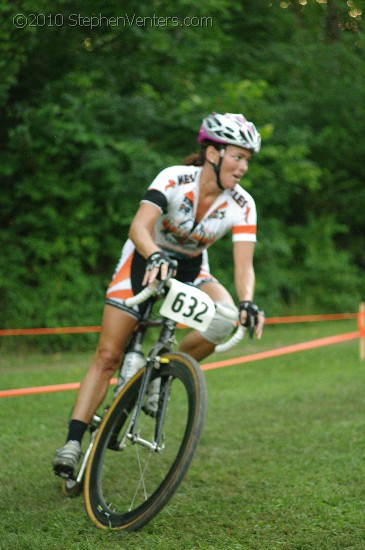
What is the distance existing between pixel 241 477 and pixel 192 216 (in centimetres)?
158

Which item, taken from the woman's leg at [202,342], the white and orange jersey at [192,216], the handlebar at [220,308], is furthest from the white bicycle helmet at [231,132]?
the handlebar at [220,308]

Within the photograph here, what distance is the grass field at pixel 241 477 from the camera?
3.71 meters

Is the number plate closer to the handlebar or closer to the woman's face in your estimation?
the handlebar

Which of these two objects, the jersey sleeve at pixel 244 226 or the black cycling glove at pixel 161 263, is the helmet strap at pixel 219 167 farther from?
the black cycling glove at pixel 161 263

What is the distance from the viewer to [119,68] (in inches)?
571

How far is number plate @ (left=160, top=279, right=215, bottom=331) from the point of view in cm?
396

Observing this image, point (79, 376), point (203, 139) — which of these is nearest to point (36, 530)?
point (203, 139)

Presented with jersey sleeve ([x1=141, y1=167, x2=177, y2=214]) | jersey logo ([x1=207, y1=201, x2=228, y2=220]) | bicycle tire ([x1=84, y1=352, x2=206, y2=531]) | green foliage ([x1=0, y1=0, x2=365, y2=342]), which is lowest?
green foliage ([x1=0, y1=0, x2=365, y2=342])

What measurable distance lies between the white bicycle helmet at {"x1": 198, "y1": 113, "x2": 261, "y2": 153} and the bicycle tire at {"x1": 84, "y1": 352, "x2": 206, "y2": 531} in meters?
1.23

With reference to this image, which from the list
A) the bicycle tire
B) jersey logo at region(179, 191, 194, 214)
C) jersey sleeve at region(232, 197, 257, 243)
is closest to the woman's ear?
jersey logo at region(179, 191, 194, 214)

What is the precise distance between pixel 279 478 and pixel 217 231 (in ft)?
4.88

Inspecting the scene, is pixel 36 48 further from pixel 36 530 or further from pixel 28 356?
pixel 36 530

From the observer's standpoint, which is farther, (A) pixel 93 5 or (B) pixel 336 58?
(B) pixel 336 58

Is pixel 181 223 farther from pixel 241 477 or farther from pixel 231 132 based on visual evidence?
pixel 241 477
